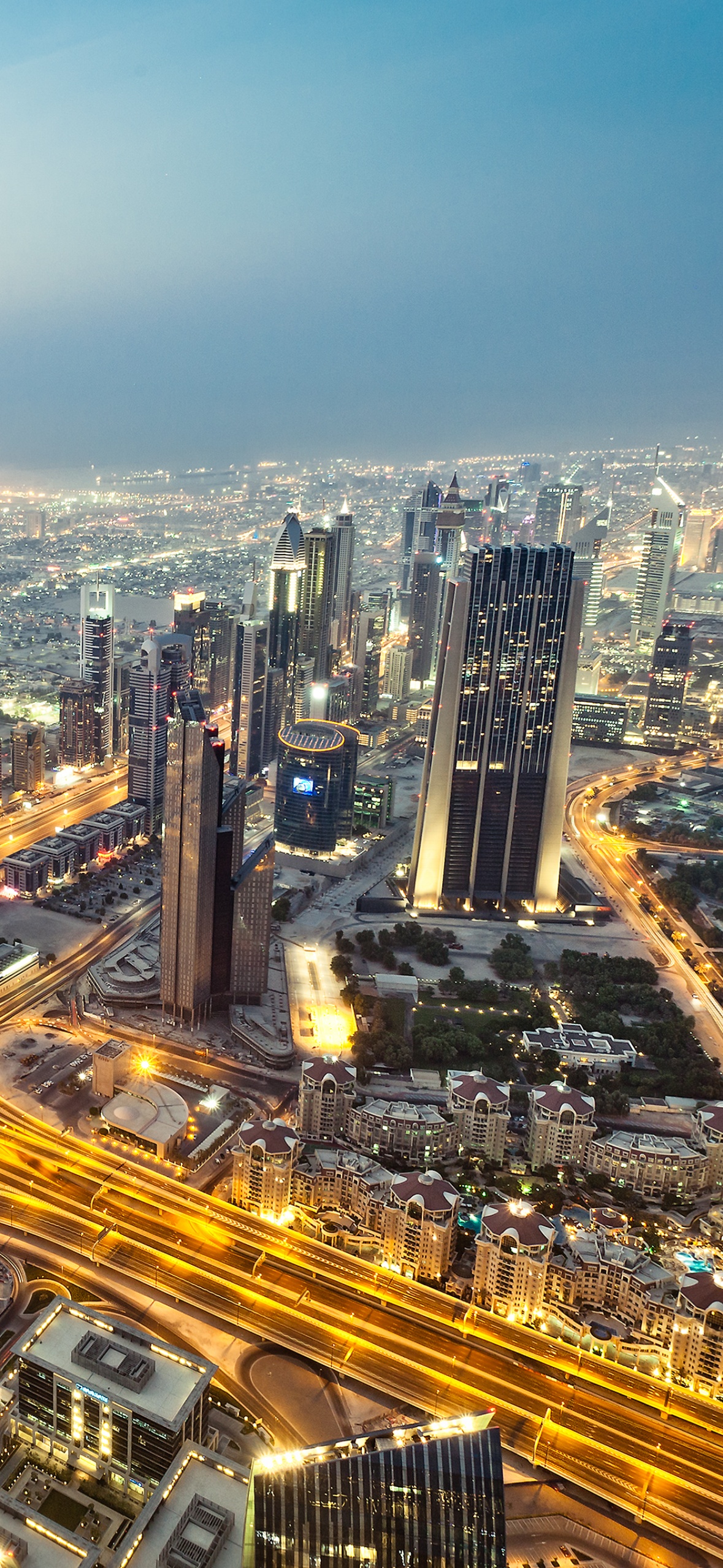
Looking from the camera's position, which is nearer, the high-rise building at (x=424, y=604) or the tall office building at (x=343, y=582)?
the tall office building at (x=343, y=582)

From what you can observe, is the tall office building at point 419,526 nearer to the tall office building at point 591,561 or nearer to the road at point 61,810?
the tall office building at point 591,561

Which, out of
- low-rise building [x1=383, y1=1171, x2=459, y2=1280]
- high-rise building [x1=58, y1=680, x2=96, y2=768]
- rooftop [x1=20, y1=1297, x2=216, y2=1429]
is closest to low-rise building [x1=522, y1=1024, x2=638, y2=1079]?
low-rise building [x1=383, y1=1171, x2=459, y2=1280]

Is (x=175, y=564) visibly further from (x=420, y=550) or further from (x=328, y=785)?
(x=328, y=785)

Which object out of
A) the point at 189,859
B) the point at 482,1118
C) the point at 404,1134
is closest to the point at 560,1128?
the point at 482,1118

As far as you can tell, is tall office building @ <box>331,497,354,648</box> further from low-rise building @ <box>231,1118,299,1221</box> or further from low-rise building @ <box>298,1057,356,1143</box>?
low-rise building @ <box>231,1118,299,1221</box>

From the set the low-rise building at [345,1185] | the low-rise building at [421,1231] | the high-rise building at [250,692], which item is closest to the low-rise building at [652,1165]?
the low-rise building at [421,1231]

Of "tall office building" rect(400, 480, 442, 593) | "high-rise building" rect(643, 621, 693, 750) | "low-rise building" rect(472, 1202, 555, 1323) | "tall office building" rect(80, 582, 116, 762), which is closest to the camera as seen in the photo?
"low-rise building" rect(472, 1202, 555, 1323)

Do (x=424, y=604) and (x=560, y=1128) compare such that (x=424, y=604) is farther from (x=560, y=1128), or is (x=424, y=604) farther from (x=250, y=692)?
(x=560, y=1128)
